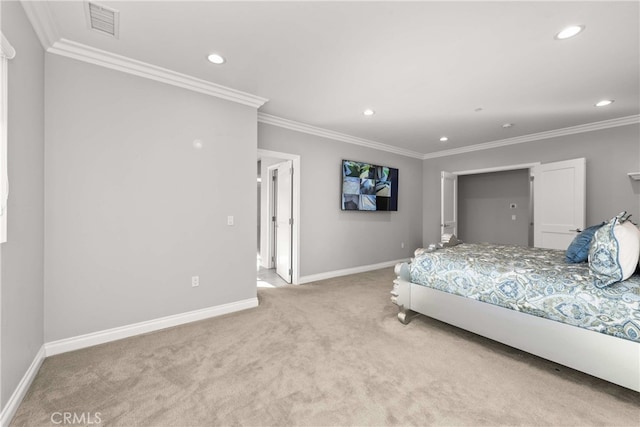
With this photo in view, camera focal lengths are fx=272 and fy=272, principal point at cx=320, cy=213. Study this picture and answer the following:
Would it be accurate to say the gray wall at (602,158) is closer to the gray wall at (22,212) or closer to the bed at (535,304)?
the bed at (535,304)

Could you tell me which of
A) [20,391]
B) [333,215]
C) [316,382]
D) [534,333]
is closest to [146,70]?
[20,391]

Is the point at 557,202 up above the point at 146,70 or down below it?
below

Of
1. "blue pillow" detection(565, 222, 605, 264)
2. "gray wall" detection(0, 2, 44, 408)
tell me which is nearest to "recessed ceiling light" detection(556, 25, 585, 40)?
"blue pillow" detection(565, 222, 605, 264)

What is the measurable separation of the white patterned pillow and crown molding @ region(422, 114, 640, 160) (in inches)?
127

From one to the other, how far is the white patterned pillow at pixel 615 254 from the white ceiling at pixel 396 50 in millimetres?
1492

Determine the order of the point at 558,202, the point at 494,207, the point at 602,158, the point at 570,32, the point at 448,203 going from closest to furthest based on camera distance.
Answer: the point at 570,32 < the point at 602,158 < the point at 558,202 < the point at 448,203 < the point at 494,207

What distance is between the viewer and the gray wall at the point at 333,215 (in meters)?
4.35

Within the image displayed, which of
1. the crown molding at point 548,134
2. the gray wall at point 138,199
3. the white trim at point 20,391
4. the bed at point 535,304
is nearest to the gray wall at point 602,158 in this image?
the crown molding at point 548,134

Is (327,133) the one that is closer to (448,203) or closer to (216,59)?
(216,59)

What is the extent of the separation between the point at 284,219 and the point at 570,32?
3.85 meters

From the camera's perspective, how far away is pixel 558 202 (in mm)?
4305

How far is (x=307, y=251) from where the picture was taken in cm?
444

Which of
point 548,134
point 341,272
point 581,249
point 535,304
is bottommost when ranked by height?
point 341,272

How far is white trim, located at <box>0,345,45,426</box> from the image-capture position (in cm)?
149
